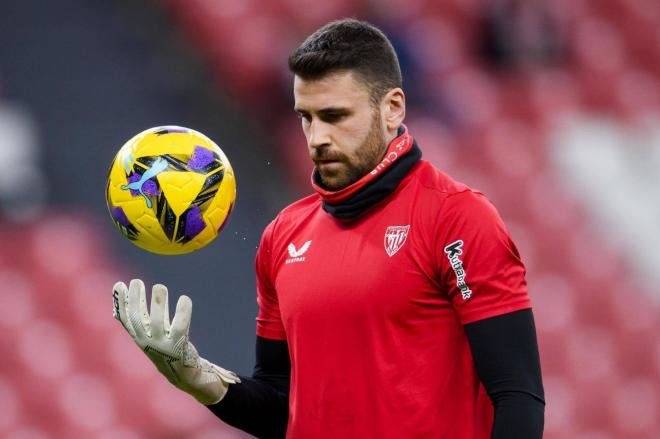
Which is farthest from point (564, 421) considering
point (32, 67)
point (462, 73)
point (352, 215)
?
point (352, 215)

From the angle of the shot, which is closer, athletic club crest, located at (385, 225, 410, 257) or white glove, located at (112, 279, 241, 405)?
athletic club crest, located at (385, 225, 410, 257)

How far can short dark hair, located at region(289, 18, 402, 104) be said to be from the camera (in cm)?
214

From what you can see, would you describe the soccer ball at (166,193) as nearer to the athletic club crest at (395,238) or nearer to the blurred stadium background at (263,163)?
the athletic club crest at (395,238)

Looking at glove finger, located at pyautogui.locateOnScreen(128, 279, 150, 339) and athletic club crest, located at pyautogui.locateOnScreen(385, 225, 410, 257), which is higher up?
athletic club crest, located at pyautogui.locateOnScreen(385, 225, 410, 257)

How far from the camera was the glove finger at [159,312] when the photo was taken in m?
2.15

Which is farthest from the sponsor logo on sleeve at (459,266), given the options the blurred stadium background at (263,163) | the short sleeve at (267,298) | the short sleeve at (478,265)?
the blurred stadium background at (263,163)

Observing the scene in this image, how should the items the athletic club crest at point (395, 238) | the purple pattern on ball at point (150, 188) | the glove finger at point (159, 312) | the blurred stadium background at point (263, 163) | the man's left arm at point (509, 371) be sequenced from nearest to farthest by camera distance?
1. the man's left arm at point (509, 371)
2. the athletic club crest at point (395, 238)
3. the glove finger at point (159, 312)
4. the purple pattern on ball at point (150, 188)
5. the blurred stadium background at point (263, 163)

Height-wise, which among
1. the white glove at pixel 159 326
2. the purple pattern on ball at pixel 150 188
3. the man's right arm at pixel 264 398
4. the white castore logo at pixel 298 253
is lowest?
the man's right arm at pixel 264 398

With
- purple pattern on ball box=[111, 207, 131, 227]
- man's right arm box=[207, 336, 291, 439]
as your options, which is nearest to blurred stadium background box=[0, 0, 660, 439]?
man's right arm box=[207, 336, 291, 439]

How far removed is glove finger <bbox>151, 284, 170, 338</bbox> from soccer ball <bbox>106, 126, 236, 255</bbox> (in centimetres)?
16

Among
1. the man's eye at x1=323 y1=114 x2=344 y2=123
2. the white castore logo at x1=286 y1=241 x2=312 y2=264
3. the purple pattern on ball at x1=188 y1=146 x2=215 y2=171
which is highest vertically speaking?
the man's eye at x1=323 y1=114 x2=344 y2=123

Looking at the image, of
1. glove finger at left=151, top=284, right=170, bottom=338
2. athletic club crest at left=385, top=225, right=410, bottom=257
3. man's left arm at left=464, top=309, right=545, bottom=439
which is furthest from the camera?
glove finger at left=151, top=284, right=170, bottom=338

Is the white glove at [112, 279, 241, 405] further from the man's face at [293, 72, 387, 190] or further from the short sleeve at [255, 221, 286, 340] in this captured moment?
the man's face at [293, 72, 387, 190]

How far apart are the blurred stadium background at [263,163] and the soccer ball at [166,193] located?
7.13 feet
